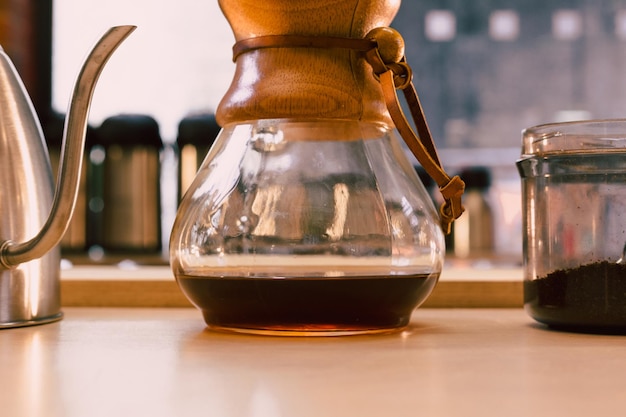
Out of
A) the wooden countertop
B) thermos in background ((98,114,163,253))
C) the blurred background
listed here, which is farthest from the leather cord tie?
the blurred background

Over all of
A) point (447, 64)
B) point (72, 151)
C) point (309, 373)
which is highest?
point (447, 64)

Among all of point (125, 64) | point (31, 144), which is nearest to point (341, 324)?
point (31, 144)

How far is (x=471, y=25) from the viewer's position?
7.98 ft

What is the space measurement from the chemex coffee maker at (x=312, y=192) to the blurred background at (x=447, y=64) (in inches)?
69.7

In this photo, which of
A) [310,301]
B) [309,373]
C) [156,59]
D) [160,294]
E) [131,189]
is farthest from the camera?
[156,59]

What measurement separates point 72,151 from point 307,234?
174 millimetres

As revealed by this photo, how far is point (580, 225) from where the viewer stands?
0.49 m

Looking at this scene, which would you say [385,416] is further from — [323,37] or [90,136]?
[90,136]

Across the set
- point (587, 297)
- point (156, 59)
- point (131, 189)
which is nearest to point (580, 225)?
point (587, 297)

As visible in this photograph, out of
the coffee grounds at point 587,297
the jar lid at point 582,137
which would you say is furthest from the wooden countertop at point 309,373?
the jar lid at point 582,137

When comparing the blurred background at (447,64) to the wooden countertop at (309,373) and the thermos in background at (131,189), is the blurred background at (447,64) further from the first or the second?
the wooden countertop at (309,373)

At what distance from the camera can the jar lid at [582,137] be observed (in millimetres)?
476

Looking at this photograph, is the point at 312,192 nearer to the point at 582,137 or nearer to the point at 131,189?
the point at 582,137

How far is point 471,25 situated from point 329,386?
226 cm
